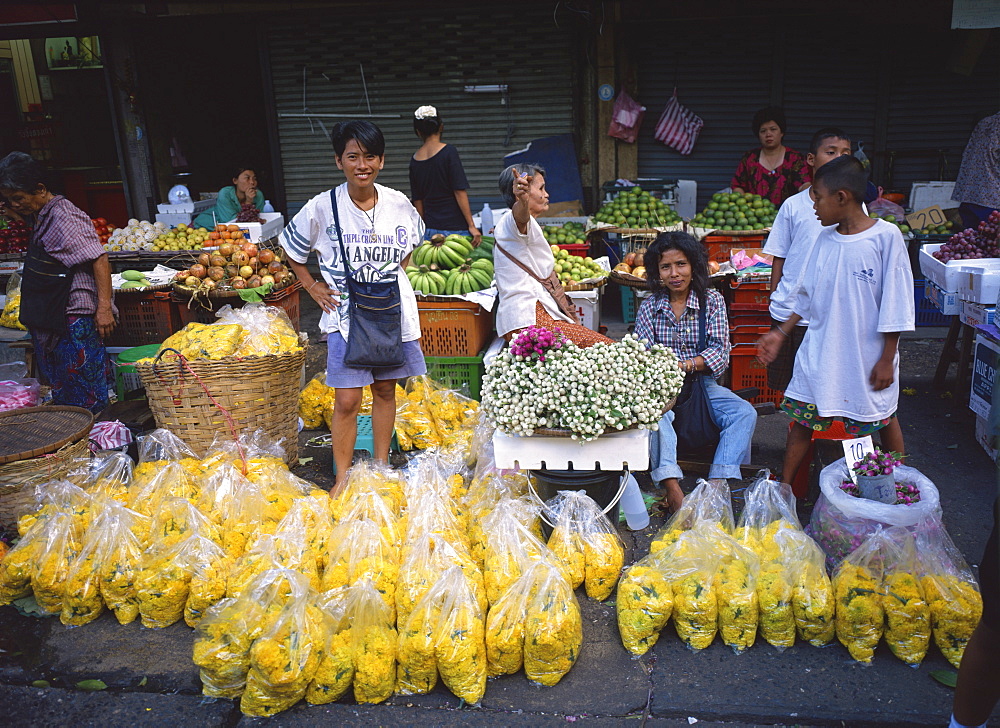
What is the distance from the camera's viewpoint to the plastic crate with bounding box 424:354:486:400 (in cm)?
547

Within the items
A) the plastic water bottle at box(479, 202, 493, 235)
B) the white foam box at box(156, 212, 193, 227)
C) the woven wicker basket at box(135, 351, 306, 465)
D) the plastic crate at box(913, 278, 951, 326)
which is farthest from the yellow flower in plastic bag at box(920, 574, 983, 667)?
the white foam box at box(156, 212, 193, 227)

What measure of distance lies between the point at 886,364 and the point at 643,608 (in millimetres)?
1606

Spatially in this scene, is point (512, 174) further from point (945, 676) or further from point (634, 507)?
point (945, 676)

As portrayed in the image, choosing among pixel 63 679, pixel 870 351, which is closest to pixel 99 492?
pixel 63 679

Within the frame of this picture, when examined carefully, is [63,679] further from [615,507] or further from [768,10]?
[768,10]

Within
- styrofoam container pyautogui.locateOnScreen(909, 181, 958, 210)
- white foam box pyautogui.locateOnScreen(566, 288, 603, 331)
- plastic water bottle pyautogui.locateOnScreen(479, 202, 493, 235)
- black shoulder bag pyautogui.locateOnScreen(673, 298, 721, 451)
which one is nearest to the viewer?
black shoulder bag pyautogui.locateOnScreen(673, 298, 721, 451)

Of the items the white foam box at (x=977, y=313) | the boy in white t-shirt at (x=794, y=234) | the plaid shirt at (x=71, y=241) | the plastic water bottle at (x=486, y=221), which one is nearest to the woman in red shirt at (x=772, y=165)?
the boy in white t-shirt at (x=794, y=234)

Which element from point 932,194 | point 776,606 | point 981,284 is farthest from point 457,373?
point 932,194

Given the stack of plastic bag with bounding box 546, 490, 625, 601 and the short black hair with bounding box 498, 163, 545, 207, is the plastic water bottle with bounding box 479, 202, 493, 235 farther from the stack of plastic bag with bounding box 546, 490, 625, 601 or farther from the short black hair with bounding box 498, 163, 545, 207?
the stack of plastic bag with bounding box 546, 490, 625, 601

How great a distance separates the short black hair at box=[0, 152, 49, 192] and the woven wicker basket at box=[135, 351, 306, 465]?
1.22 m

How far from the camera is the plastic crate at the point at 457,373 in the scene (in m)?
5.47

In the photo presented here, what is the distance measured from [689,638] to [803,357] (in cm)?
150

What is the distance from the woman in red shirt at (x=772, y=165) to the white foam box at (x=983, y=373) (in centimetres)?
238

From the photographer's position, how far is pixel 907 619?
2885 millimetres
